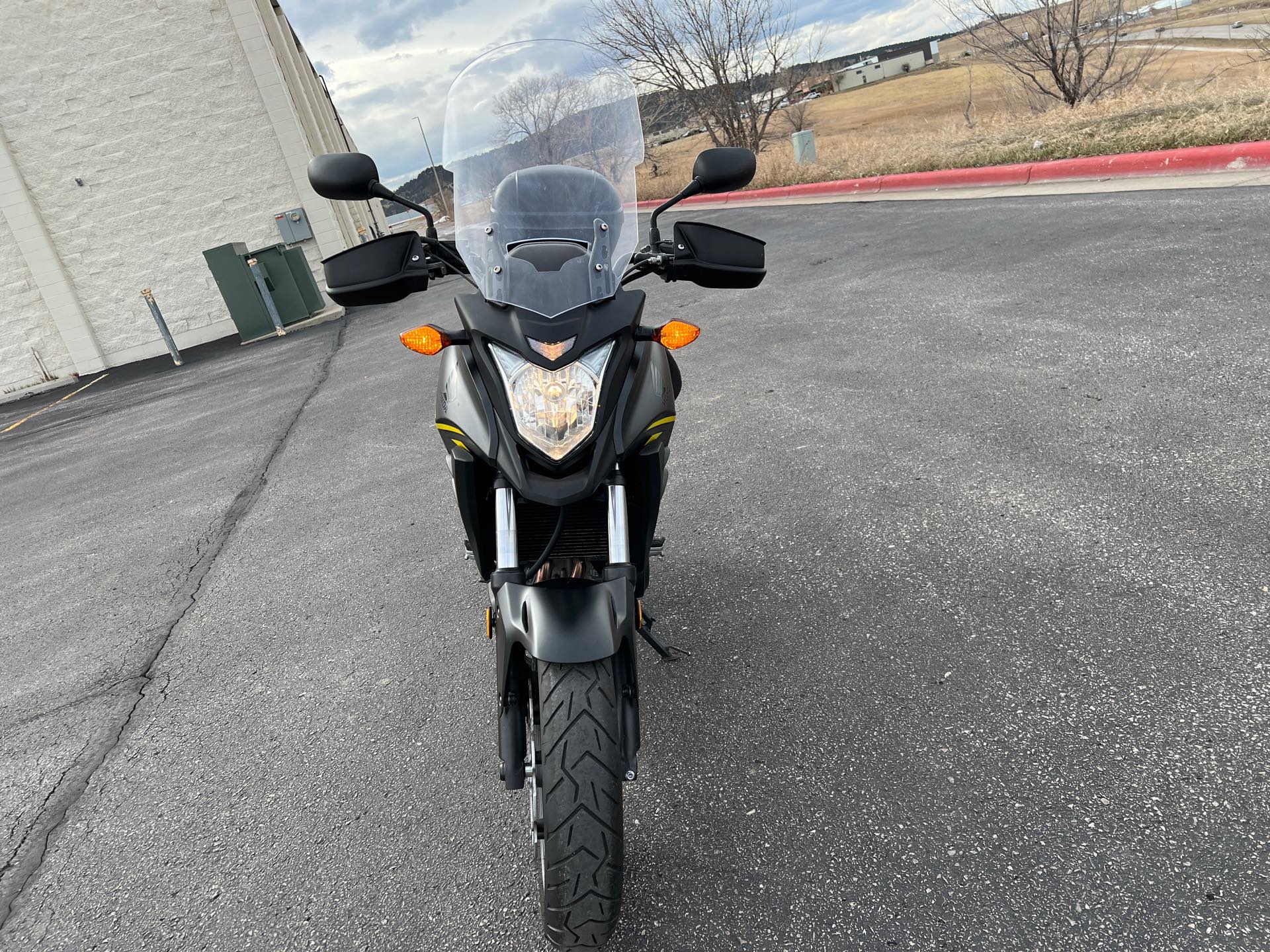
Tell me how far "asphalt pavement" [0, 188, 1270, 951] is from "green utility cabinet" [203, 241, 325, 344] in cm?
931

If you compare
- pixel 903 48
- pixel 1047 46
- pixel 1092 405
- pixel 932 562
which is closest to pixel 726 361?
pixel 1092 405

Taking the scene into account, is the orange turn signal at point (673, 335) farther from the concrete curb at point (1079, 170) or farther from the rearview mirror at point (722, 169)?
the concrete curb at point (1079, 170)

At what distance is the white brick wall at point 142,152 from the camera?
49.3ft

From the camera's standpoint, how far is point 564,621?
6.07ft

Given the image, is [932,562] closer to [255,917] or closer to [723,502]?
[723,502]

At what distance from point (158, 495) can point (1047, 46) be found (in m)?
16.2

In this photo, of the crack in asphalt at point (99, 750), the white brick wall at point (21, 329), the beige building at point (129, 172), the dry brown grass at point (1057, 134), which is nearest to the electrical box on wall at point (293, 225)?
the beige building at point (129, 172)

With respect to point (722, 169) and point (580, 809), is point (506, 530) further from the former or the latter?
point (722, 169)

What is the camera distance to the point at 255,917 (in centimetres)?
217

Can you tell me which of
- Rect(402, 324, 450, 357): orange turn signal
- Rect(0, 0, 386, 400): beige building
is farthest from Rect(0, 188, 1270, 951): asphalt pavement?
Rect(0, 0, 386, 400): beige building

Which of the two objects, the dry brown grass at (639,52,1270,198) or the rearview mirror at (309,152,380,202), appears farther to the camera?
the dry brown grass at (639,52,1270,198)

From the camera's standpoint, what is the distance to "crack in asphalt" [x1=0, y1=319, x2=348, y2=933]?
252 cm

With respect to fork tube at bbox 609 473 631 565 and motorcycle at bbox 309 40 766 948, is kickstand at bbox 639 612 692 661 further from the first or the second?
fork tube at bbox 609 473 631 565

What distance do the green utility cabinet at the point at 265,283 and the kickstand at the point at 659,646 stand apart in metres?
13.6
